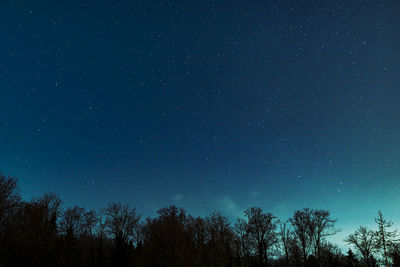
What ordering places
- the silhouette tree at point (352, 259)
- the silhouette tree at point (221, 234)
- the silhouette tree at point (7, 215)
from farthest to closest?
1. the silhouette tree at point (352, 259)
2. the silhouette tree at point (221, 234)
3. the silhouette tree at point (7, 215)

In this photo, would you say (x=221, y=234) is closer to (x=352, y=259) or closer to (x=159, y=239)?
(x=159, y=239)

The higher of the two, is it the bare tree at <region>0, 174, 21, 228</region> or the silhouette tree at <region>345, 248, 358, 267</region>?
the bare tree at <region>0, 174, 21, 228</region>

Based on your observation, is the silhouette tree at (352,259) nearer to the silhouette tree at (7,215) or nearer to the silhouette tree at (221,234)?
the silhouette tree at (221,234)

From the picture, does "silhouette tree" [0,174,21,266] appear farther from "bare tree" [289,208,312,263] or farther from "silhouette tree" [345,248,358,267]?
"silhouette tree" [345,248,358,267]

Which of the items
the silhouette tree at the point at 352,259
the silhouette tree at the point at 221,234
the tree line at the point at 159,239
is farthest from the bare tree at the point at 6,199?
the silhouette tree at the point at 352,259

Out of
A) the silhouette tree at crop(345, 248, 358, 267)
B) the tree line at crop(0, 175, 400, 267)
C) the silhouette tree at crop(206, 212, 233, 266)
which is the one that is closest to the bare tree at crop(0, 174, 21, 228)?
the tree line at crop(0, 175, 400, 267)

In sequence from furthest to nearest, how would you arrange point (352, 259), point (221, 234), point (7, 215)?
point (352, 259)
point (221, 234)
point (7, 215)

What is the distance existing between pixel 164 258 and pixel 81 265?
20.5 metres

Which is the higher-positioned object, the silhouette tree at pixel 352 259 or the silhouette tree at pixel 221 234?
the silhouette tree at pixel 221 234

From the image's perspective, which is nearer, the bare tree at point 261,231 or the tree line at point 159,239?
the tree line at point 159,239

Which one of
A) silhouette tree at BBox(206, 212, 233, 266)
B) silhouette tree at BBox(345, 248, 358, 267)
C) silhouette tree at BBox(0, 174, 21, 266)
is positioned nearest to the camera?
silhouette tree at BBox(0, 174, 21, 266)

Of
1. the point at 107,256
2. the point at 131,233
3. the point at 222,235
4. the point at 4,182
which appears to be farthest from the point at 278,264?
the point at 4,182

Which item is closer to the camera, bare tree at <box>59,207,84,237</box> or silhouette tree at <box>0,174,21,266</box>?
silhouette tree at <box>0,174,21,266</box>

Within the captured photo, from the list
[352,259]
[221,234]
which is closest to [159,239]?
[221,234]
